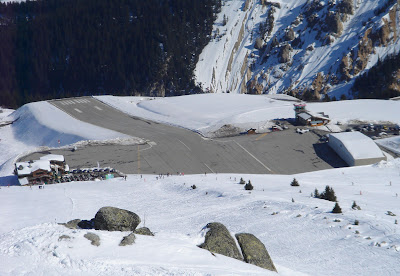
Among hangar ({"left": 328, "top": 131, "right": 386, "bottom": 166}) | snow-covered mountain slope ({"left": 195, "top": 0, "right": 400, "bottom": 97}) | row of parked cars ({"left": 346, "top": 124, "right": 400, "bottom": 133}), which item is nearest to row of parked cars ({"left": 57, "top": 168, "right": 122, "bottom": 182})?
hangar ({"left": 328, "top": 131, "right": 386, "bottom": 166})

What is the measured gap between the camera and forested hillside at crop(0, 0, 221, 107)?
508ft

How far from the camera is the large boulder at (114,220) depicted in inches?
914

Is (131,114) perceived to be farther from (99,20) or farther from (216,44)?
(99,20)

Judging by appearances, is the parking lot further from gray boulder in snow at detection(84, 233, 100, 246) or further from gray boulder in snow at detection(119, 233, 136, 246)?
gray boulder in snow at detection(84, 233, 100, 246)

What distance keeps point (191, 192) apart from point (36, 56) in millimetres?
142869

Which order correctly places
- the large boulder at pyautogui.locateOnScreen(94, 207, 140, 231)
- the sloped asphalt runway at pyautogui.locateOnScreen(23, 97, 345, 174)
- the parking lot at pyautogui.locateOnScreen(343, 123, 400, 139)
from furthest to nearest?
1. the parking lot at pyautogui.locateOnScreen(343, 123, 400, 139)
2. the sloped asphalt runway at pyautogui.locateOnScreen(23, 97, 345, 174)
3. the large boulder at pyautogui.locateOnScreen(94, 207, 140, 231)

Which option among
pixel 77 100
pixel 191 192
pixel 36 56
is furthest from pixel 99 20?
pixel 191 192

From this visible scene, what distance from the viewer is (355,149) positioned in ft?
197

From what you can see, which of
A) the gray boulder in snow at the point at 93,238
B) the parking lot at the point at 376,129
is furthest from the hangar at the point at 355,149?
the gray boulder in snow at the point at 93,238

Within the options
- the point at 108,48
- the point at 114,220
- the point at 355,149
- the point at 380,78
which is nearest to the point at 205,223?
the point at 114,220

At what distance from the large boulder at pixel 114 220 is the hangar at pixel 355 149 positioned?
4243 centimetres

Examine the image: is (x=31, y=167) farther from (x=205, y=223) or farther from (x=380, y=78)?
(x=380, y=78)

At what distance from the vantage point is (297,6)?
Answer: 15650 cm

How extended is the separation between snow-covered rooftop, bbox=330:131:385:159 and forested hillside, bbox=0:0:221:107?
88870 millimetres
